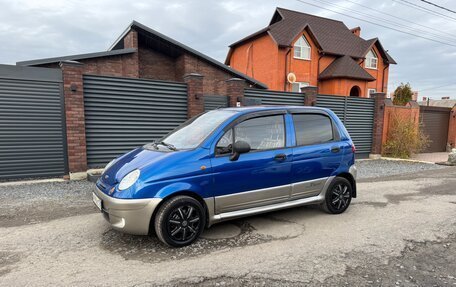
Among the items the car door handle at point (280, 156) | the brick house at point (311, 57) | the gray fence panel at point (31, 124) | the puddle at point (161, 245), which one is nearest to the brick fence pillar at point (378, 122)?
the brick house at point (311, 57)

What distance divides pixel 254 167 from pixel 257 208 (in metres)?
0.61

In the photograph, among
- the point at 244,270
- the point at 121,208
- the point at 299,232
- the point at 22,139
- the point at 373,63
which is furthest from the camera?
the point at 373,63

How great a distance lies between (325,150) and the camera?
4676 mm

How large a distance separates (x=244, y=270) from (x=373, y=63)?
26.3 meters

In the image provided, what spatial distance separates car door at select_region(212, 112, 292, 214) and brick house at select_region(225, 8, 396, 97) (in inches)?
667

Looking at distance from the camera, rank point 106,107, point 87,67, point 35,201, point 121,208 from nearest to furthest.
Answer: point 121,208 < point 35,201 < point 106,107 < point 87,67

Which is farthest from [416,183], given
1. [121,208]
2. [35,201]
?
[35,201]

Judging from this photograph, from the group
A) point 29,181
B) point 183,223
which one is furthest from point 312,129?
point 29,181

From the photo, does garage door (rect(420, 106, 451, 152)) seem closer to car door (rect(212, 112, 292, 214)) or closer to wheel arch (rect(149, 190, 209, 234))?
car door (rect(212, 112, 292, 214))

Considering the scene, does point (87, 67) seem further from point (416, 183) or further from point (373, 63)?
point (373, 63)

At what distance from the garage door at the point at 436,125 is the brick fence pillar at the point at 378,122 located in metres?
4.10

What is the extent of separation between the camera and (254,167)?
3977 mm

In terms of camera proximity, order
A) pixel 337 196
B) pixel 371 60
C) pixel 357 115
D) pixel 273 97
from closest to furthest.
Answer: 1. pixel 337 196
2. pixel 273 97
3. pixel 357 115
4. pixel 371 60

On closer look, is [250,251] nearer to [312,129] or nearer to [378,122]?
[312,129]
